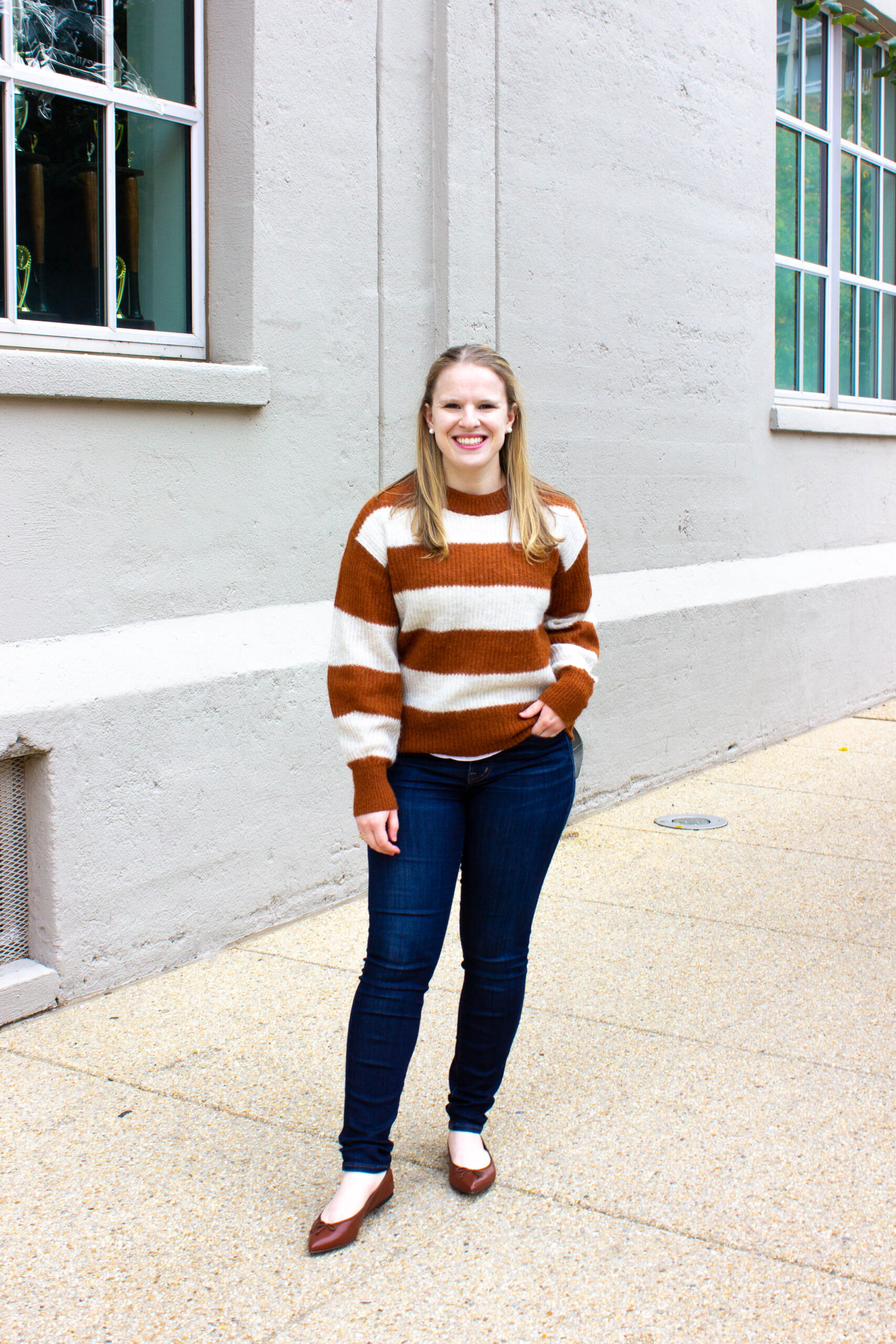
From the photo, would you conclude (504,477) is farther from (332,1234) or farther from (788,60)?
(788,60)

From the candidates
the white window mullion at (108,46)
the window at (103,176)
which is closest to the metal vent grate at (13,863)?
the window at (103,176)

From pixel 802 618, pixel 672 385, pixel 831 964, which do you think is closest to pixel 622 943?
pixel 831 964

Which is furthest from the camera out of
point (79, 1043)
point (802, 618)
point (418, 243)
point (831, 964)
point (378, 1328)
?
point (802, 618)

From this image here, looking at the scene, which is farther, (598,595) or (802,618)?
(802,618)

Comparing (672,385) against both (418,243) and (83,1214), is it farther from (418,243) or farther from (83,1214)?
(83,1214)

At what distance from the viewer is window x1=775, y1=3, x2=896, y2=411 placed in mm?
8375

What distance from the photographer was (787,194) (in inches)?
330

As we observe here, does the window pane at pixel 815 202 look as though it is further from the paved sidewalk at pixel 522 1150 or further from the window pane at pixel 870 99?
the paved sidewalk at pixel 522 1150

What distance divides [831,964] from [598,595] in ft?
7.84

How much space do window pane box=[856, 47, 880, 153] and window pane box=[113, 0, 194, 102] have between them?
626 cm

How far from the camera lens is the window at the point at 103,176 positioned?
3988 mm

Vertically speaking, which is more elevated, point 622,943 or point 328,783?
point 328,783

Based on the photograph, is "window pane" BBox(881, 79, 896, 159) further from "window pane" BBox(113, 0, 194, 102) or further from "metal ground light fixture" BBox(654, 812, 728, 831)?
"window pane" BBox(113, 0, 194, 102)

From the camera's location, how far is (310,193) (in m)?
4.66
